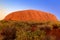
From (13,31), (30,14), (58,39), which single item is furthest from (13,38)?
(30,14)

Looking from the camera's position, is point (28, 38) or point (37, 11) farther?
point (37, 11)

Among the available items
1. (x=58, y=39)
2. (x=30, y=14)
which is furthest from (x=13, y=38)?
(x=30, y=14)

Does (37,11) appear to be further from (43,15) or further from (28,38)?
(28,38)

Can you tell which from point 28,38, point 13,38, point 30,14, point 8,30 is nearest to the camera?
point 28,38

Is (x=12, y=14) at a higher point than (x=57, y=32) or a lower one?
higher

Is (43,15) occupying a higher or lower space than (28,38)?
higher

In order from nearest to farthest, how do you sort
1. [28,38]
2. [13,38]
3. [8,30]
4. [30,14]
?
[28,38] → [13,38] → [8,30] → [30,14]

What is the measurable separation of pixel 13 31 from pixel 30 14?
3914 cm

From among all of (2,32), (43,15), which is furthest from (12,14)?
(2,32)

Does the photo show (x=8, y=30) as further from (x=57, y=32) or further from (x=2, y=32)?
(x=57, y=32)

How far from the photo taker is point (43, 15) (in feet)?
198

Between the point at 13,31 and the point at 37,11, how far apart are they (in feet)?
137

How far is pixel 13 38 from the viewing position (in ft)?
62.1

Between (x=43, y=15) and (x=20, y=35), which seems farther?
(x=43, y=15)
